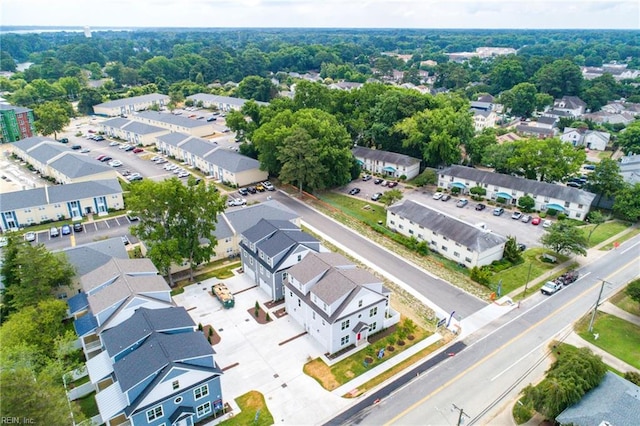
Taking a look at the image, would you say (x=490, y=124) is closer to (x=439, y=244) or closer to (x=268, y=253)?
(x=439, y=244)

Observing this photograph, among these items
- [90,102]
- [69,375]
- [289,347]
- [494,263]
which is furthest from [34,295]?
[90,102]

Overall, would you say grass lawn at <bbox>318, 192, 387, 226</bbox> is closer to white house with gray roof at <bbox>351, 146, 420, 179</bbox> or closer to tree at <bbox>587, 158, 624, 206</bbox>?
white house with gray roof at <bbox>351, 146, 420, 179</bbox>

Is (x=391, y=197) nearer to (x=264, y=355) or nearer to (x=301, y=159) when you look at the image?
(x=301, y=159)

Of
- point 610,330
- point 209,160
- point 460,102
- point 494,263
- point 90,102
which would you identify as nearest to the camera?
point 610,330

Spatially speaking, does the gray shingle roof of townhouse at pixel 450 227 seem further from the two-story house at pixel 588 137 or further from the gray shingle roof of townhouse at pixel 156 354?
the two-story house at pixel 588 137

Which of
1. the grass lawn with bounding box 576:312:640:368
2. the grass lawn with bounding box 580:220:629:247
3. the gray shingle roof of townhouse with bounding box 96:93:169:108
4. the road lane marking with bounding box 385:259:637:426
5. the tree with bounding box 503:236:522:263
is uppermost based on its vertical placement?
the gray shingle roof of townhouse with bounding box 96:93:169:108

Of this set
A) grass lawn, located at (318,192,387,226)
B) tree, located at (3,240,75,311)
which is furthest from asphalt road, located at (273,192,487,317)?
tree, located at (3,240,75,311)

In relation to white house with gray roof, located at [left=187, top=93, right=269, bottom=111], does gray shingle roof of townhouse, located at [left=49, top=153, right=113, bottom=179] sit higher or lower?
lower
